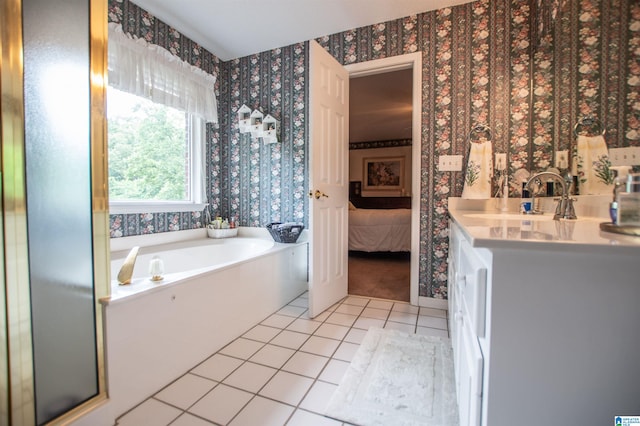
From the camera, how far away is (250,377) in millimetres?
1461

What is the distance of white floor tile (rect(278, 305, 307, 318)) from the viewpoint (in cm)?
227

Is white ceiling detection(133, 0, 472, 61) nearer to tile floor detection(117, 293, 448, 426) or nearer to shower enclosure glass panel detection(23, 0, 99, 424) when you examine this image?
shower enclosure glass panel detection(23, 0, 99, 424)

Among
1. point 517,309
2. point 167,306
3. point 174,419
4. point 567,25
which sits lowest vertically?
point 174,419

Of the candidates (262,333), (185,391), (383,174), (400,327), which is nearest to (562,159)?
(400,327)

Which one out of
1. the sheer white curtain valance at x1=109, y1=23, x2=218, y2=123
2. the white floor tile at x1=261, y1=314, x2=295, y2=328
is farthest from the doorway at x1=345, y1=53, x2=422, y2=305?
the sheer white curtain valance at x1=109, y1=23, x2=218, y2=123

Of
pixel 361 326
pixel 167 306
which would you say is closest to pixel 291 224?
pixel 361 326

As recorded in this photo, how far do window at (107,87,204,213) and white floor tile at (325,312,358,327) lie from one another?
1716 mm

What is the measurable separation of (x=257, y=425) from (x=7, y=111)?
139 cm

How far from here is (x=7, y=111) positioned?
0.89 metres

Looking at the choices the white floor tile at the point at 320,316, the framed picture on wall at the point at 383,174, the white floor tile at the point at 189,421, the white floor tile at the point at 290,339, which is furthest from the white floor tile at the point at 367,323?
the framed picture on wall at the point at 383,174

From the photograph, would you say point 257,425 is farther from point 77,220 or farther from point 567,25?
point 567,25

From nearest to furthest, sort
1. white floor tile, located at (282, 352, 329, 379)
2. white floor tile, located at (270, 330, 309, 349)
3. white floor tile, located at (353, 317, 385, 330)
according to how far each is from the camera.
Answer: white floor tile, located at (282, 352, 329, 379)
white floor tile, located at (270, 330, 309, 349)
white floor tile, located at (353, 317, 385, 330)

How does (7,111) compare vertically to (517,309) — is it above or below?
above

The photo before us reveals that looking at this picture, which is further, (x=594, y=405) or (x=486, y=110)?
(x=486, y=110)
